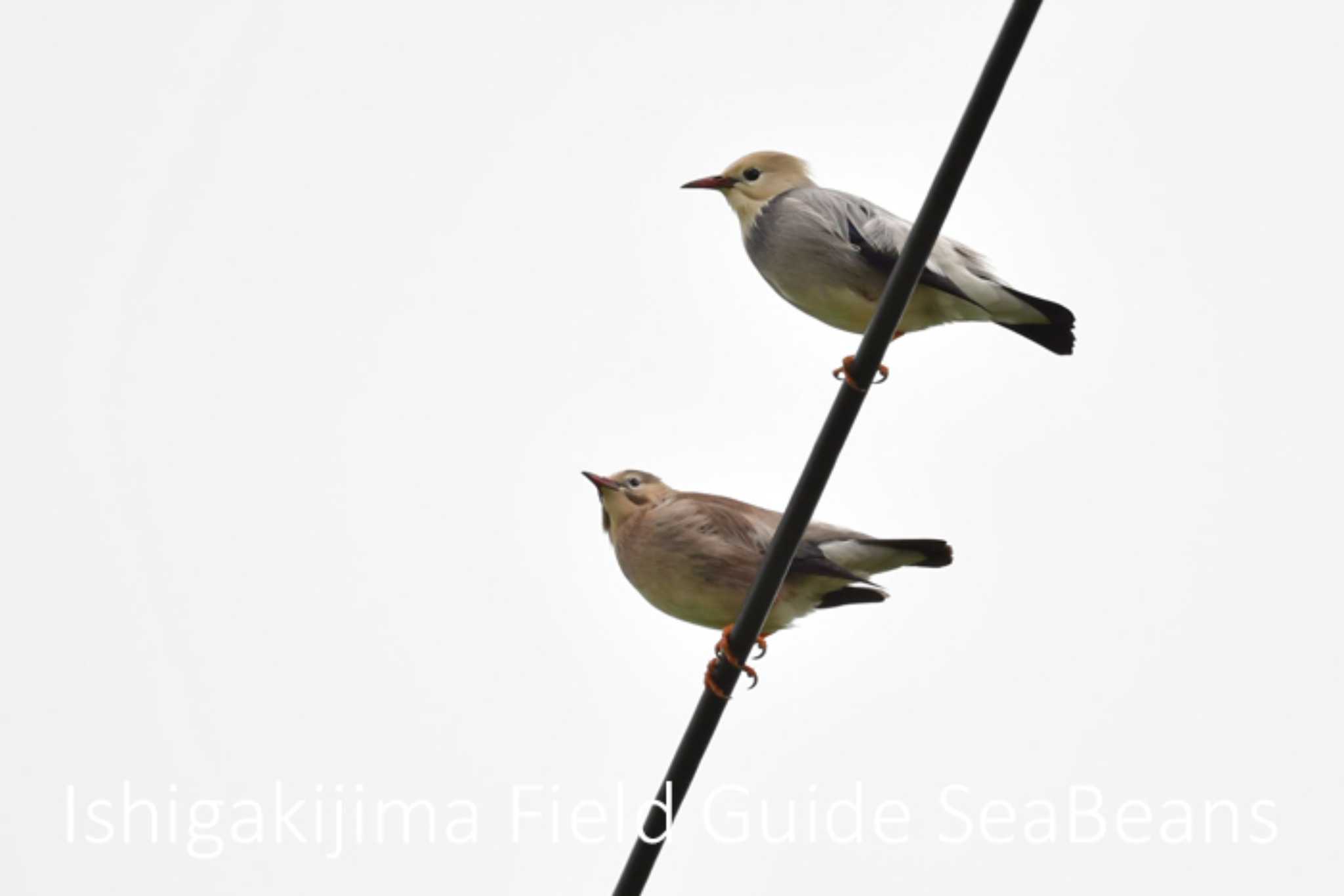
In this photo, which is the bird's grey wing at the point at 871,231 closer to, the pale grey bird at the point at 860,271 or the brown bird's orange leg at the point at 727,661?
the pale grey bird at the point at 860,271

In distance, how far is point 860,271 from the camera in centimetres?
624

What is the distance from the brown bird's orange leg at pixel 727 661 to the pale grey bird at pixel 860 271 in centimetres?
110

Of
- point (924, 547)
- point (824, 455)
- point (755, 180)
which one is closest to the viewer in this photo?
point (824, 455)

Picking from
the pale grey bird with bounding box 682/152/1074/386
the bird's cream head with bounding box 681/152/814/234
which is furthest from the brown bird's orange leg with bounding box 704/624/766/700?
the bird's cream head with bounding box 681/152/814/234

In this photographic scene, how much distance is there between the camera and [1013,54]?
3410 mm

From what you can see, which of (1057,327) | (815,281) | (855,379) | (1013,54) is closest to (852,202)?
(815,281)

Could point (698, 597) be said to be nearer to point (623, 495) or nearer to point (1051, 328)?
point (623, 495)

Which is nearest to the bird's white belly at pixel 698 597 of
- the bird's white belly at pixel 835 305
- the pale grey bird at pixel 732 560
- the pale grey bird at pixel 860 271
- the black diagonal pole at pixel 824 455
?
the pale grey bird at pixel 732 560

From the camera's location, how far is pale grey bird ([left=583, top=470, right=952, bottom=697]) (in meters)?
5.96

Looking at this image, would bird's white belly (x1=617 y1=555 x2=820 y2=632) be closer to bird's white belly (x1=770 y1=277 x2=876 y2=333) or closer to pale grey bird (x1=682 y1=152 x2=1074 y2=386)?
pale grey bird (x1=682 y1=152 x2=1074 y2=386)

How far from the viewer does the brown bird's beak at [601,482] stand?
667cm

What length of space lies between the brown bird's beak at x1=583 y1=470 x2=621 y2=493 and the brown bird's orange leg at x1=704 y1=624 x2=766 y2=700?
87 centimetres

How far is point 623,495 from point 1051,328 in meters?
1.88

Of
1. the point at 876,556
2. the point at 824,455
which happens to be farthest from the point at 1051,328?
the point at 824,455
